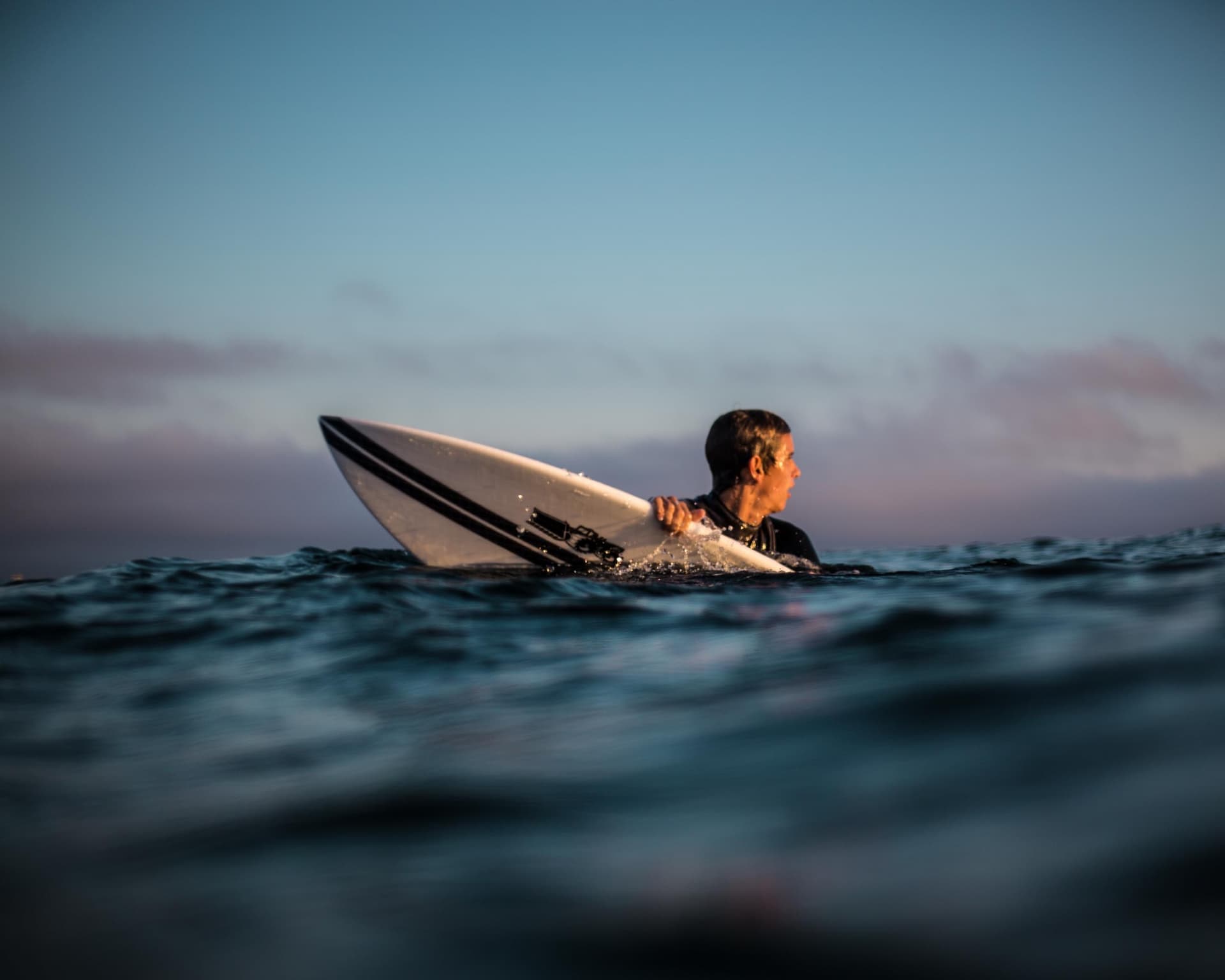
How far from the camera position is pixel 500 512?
21.0 ft

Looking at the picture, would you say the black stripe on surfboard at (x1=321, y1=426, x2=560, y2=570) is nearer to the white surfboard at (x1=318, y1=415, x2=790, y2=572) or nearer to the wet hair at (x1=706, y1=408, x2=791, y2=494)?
the white surfboard at (x1=318, y1=415, x2=790, y2=572)

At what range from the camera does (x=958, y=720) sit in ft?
6.86

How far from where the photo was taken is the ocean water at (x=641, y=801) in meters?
1.22

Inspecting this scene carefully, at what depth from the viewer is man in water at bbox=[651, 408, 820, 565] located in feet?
21.3

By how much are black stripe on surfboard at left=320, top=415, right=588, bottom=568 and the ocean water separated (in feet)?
8.32

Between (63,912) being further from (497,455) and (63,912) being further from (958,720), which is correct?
(497,455)

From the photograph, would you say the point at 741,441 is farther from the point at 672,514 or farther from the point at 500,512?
the point at 500,512

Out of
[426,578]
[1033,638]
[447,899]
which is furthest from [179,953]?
[426,578]

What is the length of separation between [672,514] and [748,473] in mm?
780

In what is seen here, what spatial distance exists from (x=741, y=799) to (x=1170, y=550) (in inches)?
381

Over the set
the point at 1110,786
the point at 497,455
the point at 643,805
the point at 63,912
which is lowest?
the point at 63,912

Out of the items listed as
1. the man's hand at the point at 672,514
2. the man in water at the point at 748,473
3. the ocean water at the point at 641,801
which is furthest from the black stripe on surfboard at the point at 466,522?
the ocean water at the point at 641,801

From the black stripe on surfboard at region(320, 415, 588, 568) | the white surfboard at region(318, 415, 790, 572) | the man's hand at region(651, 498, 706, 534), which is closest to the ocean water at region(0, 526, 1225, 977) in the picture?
the man's hand at region(651, 498, 706, 534)

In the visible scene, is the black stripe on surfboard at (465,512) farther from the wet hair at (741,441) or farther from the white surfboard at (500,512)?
the wet hair at (741,441)
